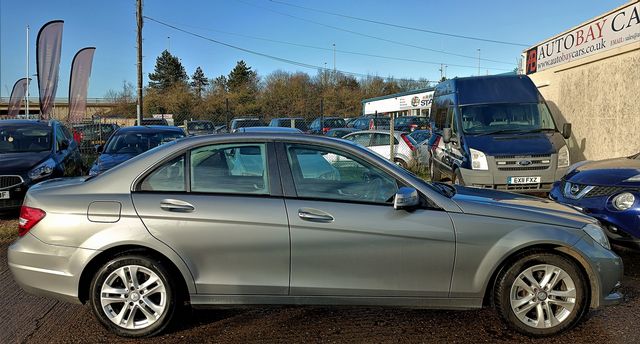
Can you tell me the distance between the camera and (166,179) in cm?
362

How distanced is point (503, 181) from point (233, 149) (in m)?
5.78

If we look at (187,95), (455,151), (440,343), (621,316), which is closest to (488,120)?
(455,151)

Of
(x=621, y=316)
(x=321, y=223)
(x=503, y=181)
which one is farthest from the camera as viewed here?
(x=503, y=181)

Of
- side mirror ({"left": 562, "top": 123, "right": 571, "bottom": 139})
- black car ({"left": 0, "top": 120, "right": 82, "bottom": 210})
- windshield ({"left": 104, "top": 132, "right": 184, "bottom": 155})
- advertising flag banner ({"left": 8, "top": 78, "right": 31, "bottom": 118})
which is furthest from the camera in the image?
advertising flag banner ({"left": 8, "top": 78, "right": 31, "bottom": 118})

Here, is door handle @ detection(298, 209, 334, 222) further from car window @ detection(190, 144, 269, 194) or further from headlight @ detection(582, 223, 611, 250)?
headlight @ detection(582, 223, 611, 250)

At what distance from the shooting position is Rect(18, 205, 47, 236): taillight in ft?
11.6

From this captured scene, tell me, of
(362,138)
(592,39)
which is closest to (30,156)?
(362,138)

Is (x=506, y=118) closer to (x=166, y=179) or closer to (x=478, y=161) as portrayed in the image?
(x=478, y=161)

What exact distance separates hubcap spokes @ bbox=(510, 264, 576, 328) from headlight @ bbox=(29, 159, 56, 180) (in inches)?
283

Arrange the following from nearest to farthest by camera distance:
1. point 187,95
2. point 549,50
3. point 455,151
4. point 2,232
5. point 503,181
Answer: point 2,232
point 503,181
point 455,151
point 549,50
point 187,95

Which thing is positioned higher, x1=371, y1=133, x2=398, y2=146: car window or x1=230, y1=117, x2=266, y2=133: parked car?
x1=230, y1=117, x2=266, y2=133: parked car

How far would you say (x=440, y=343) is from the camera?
138 inches

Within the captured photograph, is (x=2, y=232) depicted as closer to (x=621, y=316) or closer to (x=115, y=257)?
(x=115, y=257)

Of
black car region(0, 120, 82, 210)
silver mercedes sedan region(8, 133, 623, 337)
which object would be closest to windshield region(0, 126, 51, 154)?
black car region(0, 120, 82, 210)
